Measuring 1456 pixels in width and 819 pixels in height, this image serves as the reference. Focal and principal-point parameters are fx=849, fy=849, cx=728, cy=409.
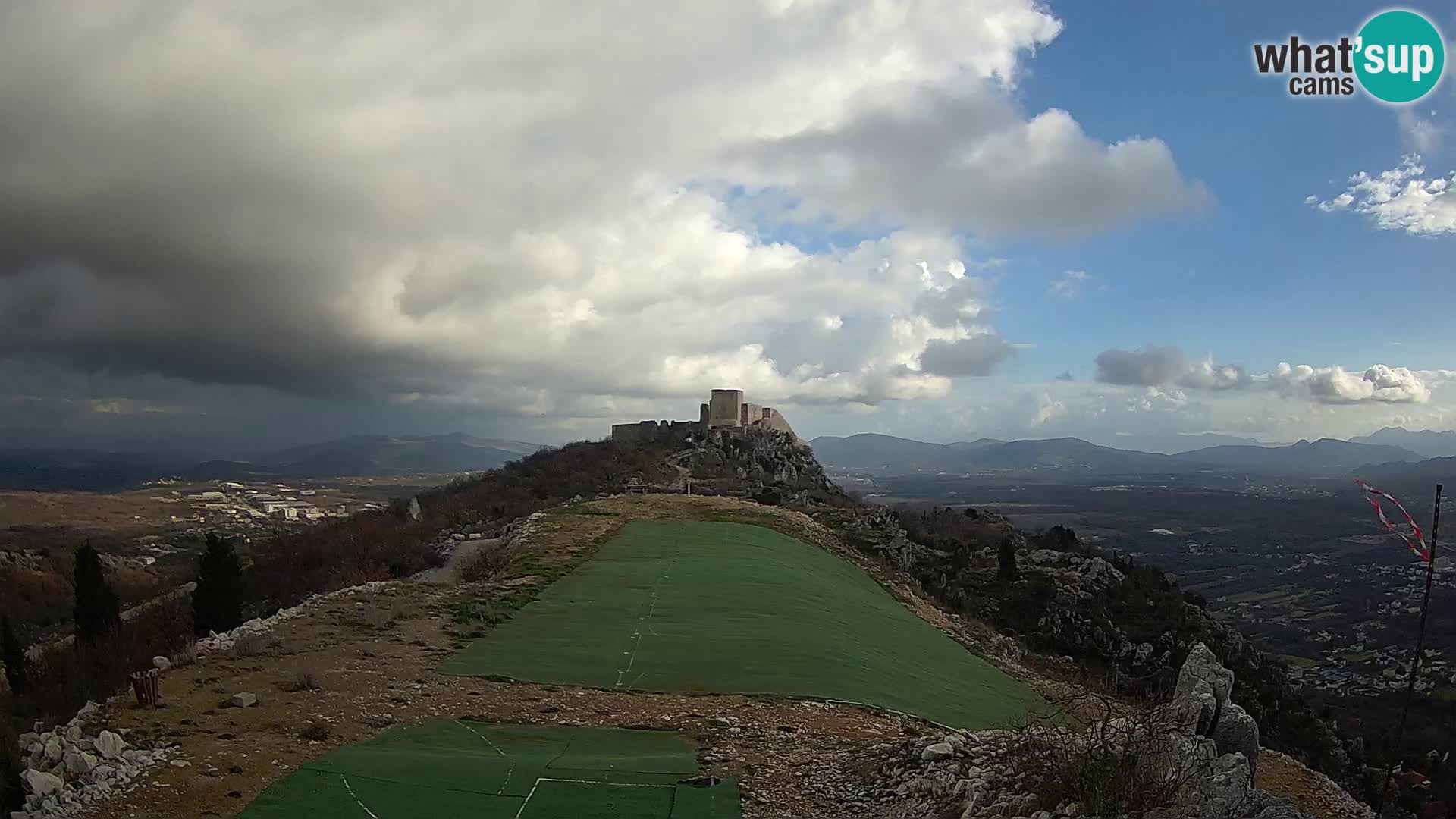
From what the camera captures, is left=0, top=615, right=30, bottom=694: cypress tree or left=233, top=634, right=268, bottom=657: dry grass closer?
left=233, top=634, right=268, bottom=657: dry grass

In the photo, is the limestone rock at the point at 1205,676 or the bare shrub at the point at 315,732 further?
the bare shrub at the point at 315,732

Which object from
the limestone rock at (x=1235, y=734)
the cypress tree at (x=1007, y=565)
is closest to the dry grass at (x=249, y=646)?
the limestone rock at (x=1235, y=734)

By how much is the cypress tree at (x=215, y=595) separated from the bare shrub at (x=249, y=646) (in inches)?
238

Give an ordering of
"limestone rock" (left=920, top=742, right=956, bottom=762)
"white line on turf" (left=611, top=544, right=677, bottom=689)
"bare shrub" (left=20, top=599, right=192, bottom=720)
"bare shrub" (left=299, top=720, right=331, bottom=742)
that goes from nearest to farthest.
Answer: "limestone rock" (left=920, top=742, right=956, bottom=762) → "bare shrub" (left=299, top=720, right=331, bottom=742) → "bare shrub" (left=20, top=599, right=192, bottom=720) → "white line on turf" (left=611, top=544, right=677, bottom=689)

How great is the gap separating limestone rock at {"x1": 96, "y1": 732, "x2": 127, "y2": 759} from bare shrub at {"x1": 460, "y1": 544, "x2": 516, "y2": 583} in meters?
12.9

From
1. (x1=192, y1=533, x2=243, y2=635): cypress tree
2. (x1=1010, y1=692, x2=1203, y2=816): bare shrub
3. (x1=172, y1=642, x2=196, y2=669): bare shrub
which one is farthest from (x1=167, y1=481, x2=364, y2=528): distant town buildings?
(x1=1010, y1=692, x2=1203, y2=816): bare shrub

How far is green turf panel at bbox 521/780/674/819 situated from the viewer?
7.86 m

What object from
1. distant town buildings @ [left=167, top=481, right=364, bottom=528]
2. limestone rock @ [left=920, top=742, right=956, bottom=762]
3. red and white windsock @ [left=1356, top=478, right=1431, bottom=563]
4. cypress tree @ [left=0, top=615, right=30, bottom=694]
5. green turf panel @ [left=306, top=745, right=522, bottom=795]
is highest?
red and white windsock @ [left=1356, top=478, right=1431, bottom=563]

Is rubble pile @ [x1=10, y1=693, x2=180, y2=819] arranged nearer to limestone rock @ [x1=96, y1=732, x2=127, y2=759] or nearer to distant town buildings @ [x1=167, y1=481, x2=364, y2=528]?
limestone rock @ [x1=96, y1=732, x2=127, y2=759]

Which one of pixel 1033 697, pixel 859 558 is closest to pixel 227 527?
pixel 859 558

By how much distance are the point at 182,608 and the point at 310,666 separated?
14.5 metres

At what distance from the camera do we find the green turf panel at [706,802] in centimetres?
801

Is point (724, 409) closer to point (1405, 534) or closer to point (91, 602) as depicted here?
point (91, 602)

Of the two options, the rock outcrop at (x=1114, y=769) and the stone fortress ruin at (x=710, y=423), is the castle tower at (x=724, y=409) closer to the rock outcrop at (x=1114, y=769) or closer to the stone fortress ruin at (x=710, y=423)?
the stone fortress ruin at (x=710, y=423)
